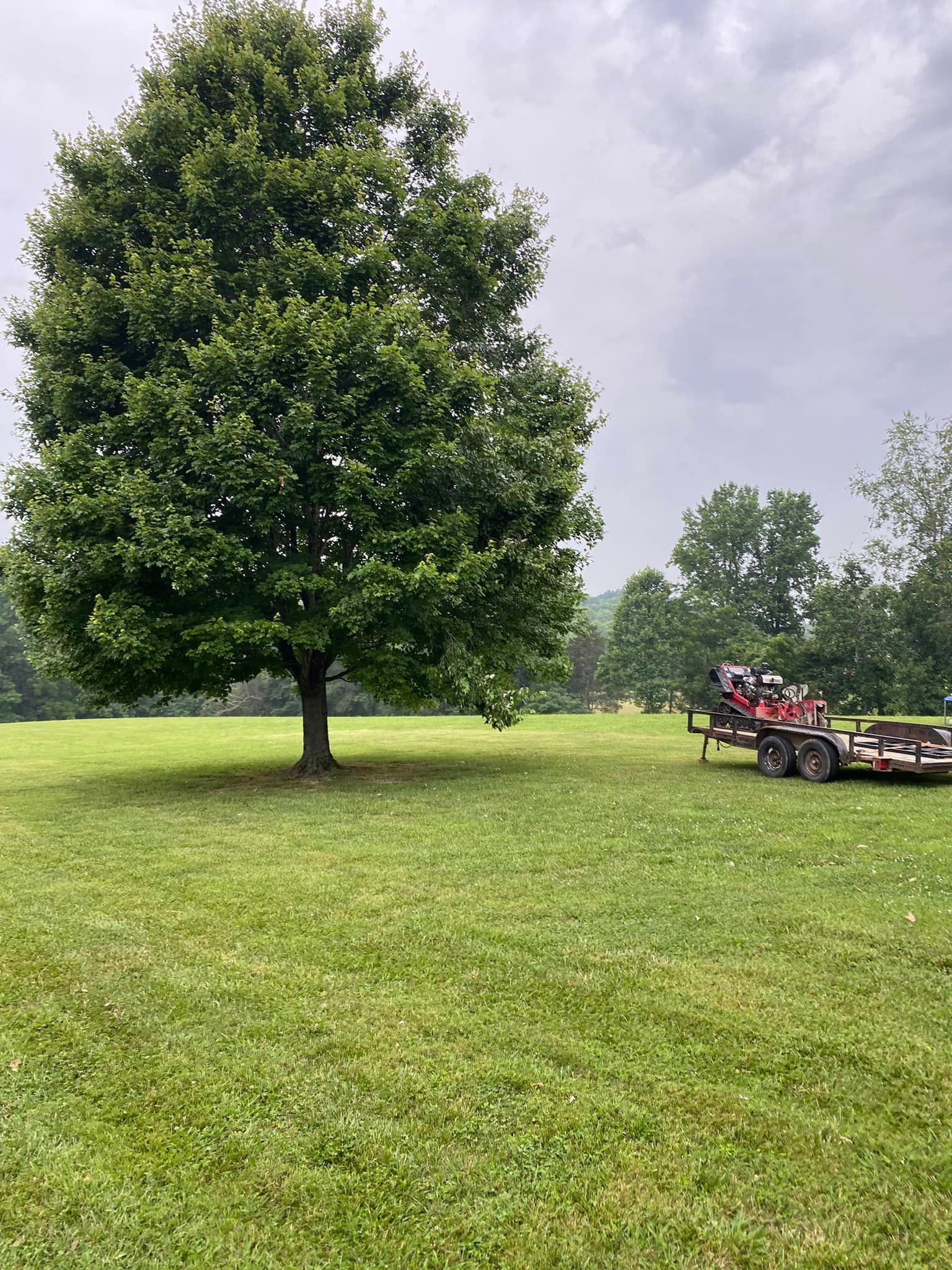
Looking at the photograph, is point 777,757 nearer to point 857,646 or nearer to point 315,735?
point 315,735

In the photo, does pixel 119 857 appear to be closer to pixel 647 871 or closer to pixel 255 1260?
pixel 647 871

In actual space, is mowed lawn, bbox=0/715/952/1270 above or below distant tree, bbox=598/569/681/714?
below

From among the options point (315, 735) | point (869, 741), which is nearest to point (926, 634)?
point (869, 741)

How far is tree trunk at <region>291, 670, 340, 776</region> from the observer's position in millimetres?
16625

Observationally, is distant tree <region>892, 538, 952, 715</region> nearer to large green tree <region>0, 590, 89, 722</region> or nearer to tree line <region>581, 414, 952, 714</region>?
tree line <region>581, 414, 952, 714</region>

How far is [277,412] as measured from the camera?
14055mm

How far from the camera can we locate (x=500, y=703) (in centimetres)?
1516

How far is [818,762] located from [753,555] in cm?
6126

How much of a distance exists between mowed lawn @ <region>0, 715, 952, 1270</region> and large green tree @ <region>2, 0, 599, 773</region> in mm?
5155

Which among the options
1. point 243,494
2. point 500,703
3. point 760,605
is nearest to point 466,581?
point 500,703

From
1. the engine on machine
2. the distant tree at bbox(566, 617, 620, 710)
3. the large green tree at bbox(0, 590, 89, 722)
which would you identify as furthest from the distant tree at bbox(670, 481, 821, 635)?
the large green tree at bbox(0, 590, 89, 722)

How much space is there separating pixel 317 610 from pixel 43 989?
9.98m

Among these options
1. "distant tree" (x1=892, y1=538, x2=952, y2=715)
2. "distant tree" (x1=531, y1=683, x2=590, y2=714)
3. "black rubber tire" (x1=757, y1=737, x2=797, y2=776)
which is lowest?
"distant tree" (x1=531, y1=683, x2=590, y2=714)

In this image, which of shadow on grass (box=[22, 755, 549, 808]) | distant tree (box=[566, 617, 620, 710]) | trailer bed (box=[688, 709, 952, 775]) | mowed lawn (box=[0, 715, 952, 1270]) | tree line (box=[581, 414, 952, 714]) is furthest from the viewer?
distant tree (box=[566, 617, 620, 710])
